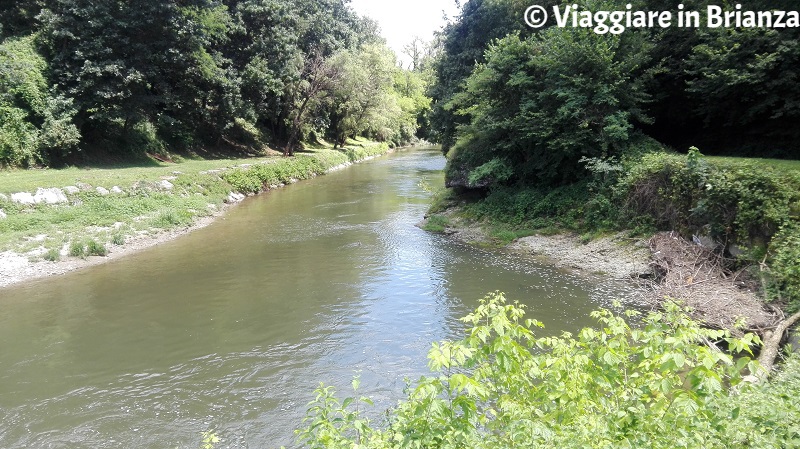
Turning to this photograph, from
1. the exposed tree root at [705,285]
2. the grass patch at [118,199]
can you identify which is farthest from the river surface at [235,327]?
the grass patch at [118,199]

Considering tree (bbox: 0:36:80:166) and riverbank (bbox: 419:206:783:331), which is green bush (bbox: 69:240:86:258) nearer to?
tree (bbox: 0:36:80:166)

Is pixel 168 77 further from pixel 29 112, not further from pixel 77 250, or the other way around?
pixel 77 250

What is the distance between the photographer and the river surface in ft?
23.5

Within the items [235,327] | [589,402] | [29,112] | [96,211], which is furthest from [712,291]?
[29,112]

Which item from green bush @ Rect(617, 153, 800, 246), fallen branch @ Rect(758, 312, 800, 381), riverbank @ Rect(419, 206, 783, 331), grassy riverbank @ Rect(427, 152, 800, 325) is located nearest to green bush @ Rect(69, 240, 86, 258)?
grassy riverbank @ Rect(427, 152, 800, 325)

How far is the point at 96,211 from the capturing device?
17.9 metres

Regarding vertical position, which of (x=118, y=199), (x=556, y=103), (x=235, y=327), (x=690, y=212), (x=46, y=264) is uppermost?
(x=556, y=103)

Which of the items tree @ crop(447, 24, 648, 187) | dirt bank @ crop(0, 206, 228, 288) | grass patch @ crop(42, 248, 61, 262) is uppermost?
tree @ crop(447, 24, 648, 187)

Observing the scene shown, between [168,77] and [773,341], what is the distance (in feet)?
104

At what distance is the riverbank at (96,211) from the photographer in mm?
14320

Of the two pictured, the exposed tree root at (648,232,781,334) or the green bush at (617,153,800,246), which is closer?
the exposed tree root at (648,232,781,334)

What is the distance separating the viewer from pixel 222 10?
3150 centimetres

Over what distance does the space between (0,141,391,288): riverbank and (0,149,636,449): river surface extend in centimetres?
108

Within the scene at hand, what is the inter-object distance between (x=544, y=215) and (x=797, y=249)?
330 inches
